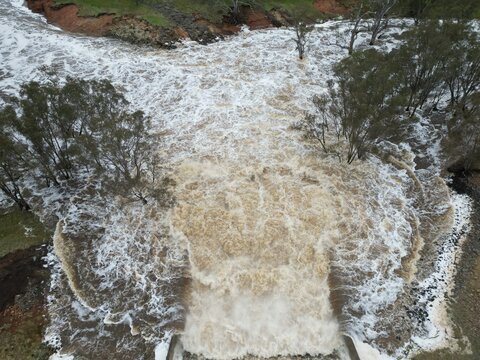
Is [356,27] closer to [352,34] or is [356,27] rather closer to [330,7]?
[352,34]

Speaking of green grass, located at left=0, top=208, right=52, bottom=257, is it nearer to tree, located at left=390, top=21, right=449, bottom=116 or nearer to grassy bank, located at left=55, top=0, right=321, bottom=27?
tree, located at left=390, top=21, right=449, bottom=116

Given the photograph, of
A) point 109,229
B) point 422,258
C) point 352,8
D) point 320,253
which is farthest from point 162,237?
point 352,8

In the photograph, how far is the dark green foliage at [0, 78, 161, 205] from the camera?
73.0 ft

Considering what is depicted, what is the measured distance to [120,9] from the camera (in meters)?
44.6

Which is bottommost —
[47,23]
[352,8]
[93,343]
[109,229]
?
[93,343]

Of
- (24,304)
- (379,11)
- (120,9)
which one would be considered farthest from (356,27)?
(24,304)

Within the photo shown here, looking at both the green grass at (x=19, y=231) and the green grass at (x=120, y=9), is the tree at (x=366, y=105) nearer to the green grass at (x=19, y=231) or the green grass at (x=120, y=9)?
the green grass at (x=19, y=231)

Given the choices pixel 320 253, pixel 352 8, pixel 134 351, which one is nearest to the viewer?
pixel 134 351

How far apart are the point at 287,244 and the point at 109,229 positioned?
36.4ft

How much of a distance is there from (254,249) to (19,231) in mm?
14439

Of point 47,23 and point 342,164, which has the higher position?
point 47,23

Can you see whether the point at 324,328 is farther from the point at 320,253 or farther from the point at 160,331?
the point at 160,331

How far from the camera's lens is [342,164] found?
27344mm

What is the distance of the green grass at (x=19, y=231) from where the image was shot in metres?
22.1
